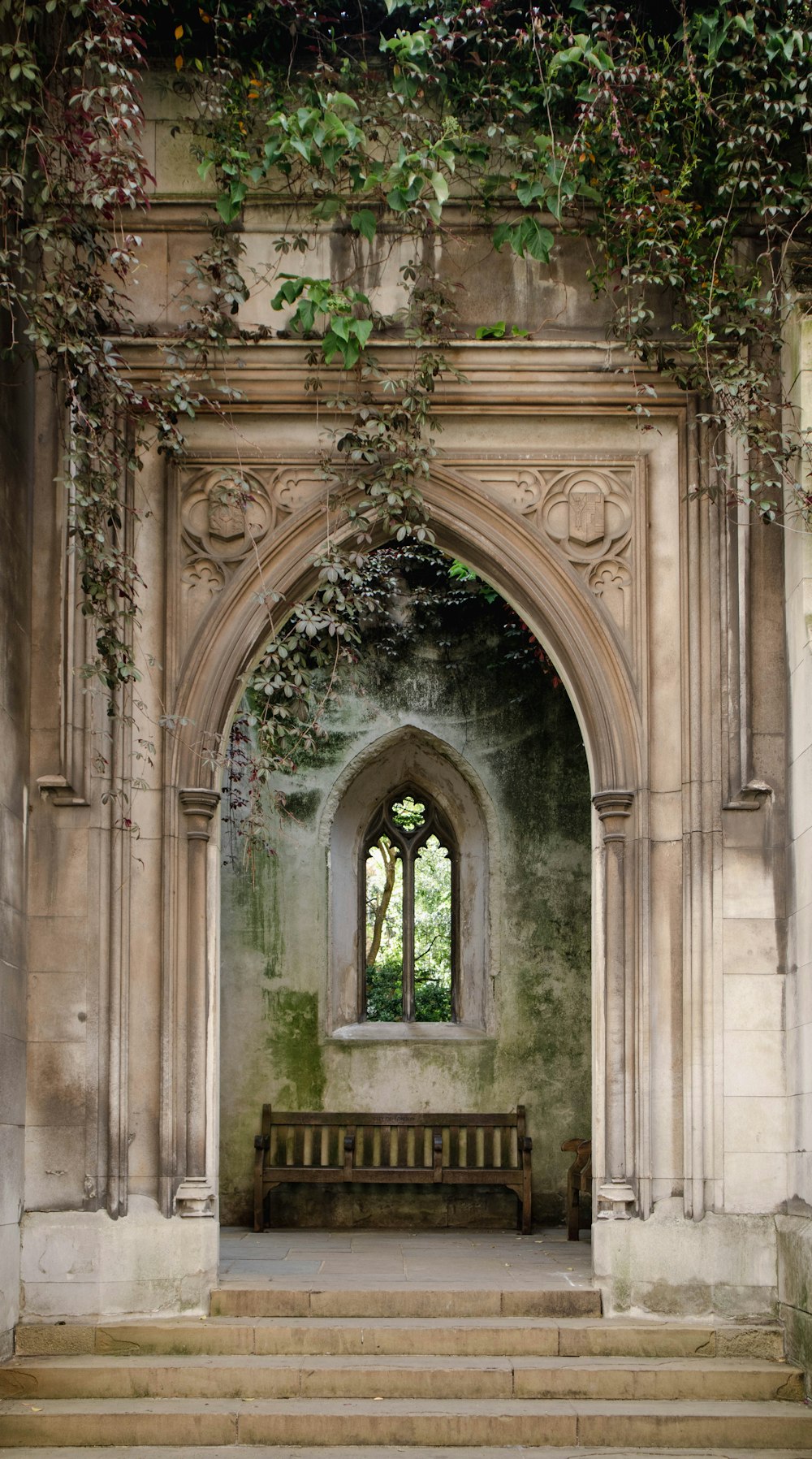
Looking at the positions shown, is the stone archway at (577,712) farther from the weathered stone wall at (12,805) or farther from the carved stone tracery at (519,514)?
the weathered stone wall at (12,805)

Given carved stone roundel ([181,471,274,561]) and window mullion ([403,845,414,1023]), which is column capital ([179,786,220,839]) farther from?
window mullion ([403,845,414,1023])

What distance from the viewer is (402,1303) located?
7129mm

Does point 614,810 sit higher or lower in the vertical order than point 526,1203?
higher

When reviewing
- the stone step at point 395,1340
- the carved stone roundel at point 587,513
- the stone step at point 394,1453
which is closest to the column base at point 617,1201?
the stone step at point 395,1340

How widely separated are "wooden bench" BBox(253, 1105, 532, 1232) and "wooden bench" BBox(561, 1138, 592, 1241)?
1.97ft

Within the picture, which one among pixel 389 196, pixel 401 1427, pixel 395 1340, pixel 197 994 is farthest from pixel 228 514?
pixel 401 1427

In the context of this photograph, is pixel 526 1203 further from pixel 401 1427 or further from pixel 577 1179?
pixel 401 1427

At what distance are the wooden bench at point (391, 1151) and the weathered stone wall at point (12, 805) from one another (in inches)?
127

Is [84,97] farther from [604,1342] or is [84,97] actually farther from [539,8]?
[604,1342]

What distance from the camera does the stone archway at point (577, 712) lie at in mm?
7223

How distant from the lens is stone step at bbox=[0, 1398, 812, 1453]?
20.2 feet

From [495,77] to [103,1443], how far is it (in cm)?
624

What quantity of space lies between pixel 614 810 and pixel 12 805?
2.73m

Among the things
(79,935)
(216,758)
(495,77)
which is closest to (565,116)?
(495,77)
